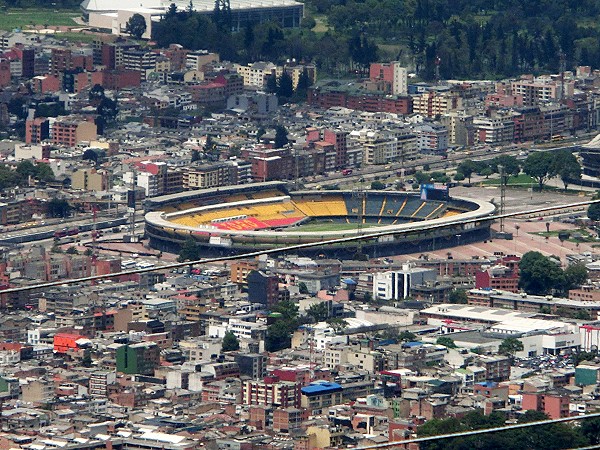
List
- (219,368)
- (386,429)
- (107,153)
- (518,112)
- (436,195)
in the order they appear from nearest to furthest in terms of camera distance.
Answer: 1. (386,429)
2. (219,368)
3. (436,195)
4. (107,153)
5. (518,112)

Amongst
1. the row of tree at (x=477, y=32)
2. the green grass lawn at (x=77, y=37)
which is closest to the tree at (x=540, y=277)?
the row of tree at (x=477, y=32)

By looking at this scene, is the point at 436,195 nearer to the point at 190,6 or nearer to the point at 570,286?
the point at 570,286

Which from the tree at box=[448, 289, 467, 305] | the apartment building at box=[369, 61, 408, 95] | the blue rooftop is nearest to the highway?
the apartment building at box=[369, 61, 408, 95]

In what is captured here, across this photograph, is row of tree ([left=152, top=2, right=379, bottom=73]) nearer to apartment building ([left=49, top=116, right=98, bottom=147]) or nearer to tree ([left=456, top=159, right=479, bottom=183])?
apartment building ([left=49, top=116, right=98, bottom=147])

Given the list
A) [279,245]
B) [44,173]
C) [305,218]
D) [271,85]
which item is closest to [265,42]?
[271,85]

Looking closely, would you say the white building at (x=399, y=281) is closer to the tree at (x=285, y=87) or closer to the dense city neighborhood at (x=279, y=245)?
the dense city neighborhood at (x=279, y=245)

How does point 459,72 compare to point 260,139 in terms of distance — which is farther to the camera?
point 459,72

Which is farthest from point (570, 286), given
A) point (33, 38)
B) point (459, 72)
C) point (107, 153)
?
point (33, 38)
